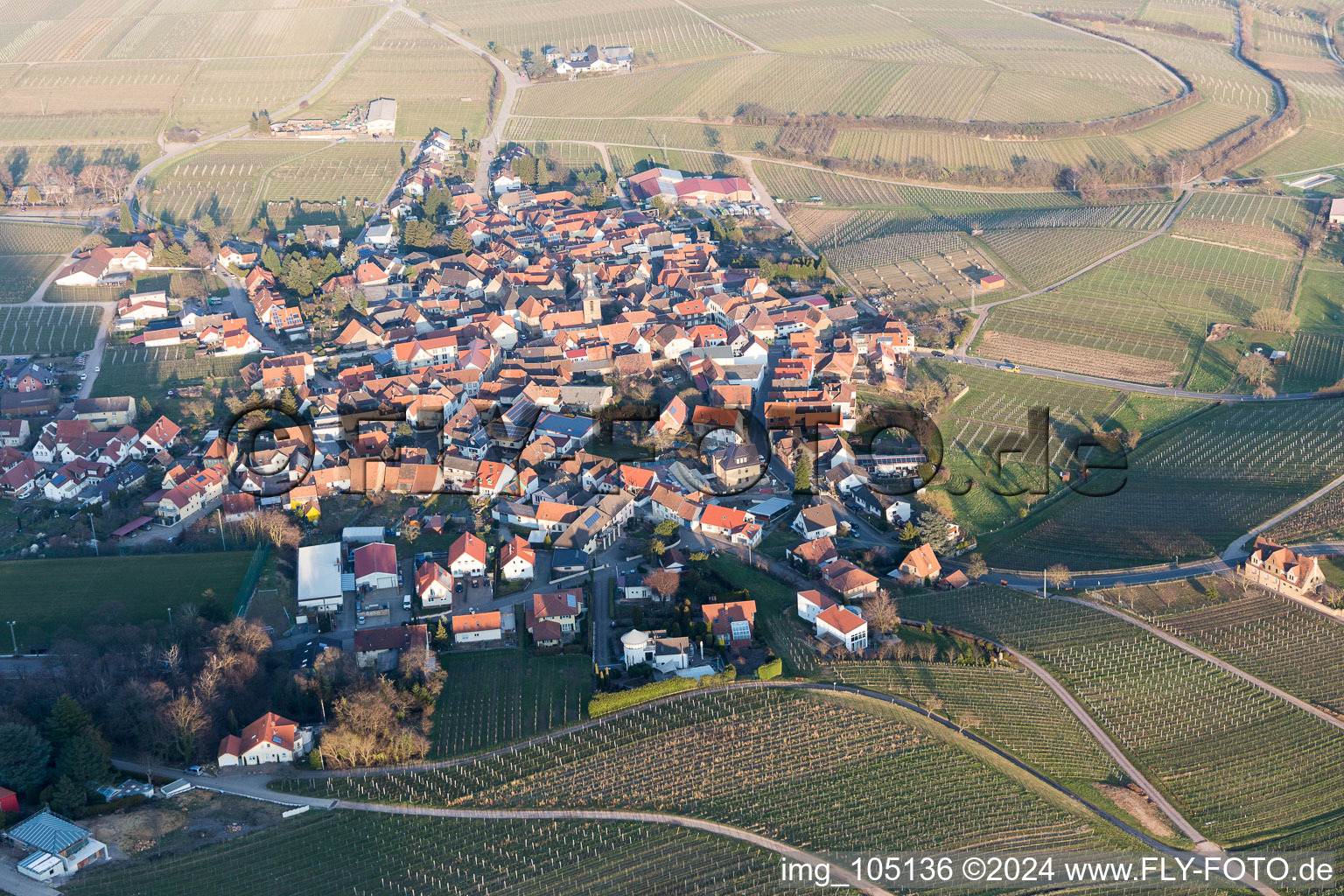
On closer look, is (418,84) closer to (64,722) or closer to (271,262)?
(271,262)

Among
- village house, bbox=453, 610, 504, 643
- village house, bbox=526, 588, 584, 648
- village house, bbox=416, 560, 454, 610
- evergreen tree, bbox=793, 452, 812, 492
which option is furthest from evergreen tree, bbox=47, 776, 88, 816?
evergreen tree, bbox=793, 452, 812, 492

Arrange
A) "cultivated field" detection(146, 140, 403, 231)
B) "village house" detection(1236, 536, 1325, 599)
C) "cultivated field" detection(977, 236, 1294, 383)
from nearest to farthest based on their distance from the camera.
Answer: "village house" detection(1236, 536, 1325, 599), "cultivated field" detection(977, 236, 1294, 383), "cultivated field" detection(146, 140, 403, 231)

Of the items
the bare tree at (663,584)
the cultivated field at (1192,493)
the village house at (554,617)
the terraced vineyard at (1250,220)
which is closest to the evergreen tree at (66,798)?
the village house at (554,617)

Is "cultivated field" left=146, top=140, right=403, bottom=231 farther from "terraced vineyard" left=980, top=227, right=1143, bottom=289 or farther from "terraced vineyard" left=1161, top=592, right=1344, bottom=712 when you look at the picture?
"terraced vineyard" left=1161, top=592, right=1344, bottom=712

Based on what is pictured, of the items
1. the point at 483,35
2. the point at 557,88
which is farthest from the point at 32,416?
the point at 483,35

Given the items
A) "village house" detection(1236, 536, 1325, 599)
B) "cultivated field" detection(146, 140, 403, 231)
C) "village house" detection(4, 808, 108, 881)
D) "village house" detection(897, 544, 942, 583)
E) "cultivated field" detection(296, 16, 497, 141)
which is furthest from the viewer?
"cultivated field" detection(296, 16, 497, 141)

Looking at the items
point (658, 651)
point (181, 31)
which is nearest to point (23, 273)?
point (658, 651)
